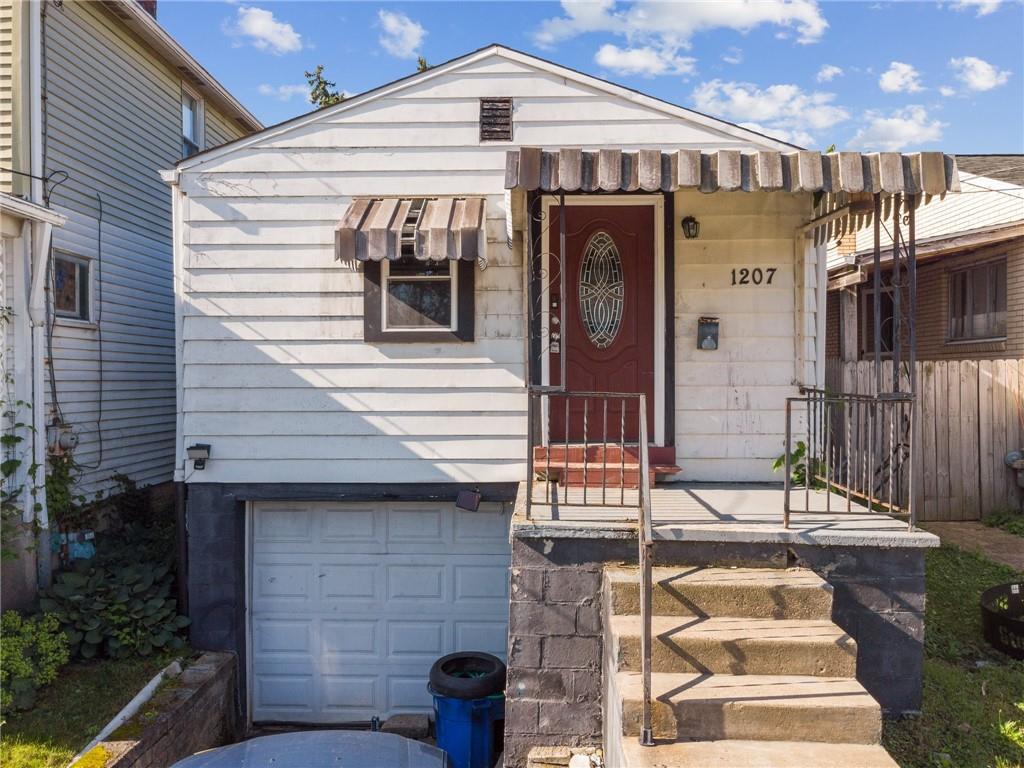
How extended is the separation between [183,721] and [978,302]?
11773 millimetres

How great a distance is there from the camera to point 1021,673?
15.4ft

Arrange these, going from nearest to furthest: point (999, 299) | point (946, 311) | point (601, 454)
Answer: point (601, 454) → point (999, 299) → point (946, 311)

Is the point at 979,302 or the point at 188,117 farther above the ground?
the point at 188,117

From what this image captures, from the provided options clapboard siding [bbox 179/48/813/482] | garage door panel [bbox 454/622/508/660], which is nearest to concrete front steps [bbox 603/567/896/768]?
clapboard siding [bbox 179/48/813/482]

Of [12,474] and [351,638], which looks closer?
[12,474]

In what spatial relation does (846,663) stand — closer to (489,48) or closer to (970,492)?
(489,48)

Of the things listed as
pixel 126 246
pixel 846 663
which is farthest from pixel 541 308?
pixel 126 246

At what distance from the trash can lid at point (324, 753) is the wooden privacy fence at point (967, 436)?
702 cm

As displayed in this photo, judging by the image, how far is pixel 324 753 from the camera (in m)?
4.11

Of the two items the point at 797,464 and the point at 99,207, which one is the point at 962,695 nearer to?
the point at 797,464

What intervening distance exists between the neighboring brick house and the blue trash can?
7409 millimetres

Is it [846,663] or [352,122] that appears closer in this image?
[846,663]

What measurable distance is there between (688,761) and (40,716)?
14.5ft

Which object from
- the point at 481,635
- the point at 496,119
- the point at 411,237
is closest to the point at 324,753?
the point at 481,635
